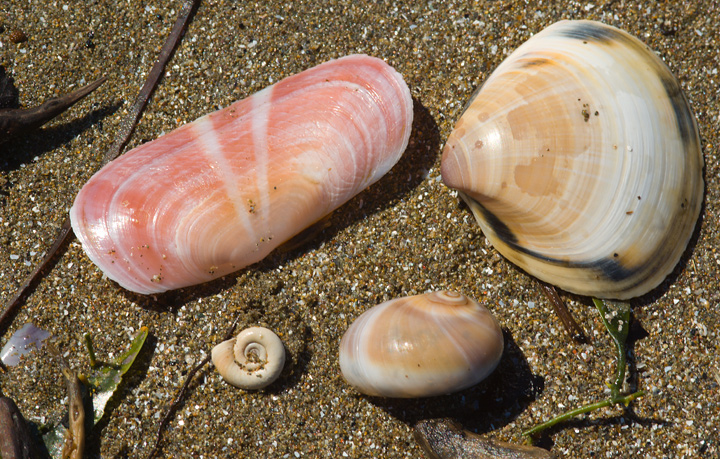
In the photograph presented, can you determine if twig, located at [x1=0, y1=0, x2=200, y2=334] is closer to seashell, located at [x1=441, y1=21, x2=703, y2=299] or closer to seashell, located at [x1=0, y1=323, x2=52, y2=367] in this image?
seashell, located at [x1=0, y1=323, x2=52, y2=367]

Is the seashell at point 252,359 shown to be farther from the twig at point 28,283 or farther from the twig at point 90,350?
the twig at point 28,283

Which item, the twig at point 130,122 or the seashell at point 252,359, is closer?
the seashell at point 252,359

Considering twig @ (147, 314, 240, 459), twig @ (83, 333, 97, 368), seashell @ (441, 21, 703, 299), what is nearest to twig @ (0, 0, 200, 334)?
twig @ (83, 333, 97, 368)

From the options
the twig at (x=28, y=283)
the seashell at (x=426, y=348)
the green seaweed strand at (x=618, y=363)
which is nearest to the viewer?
the seashell at (x=426, y=348)

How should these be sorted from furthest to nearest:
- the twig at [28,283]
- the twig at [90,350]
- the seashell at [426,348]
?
the twig at [28,283], the twig at [90,350], the seashell at [426,348]

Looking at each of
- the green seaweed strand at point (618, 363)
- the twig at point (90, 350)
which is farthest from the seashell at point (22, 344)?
the green seaweed strand at point (618, 363)

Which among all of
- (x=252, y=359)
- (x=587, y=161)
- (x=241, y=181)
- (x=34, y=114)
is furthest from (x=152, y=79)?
(x=587, y=161)

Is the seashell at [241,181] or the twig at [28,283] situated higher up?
the seashell at [241,181]

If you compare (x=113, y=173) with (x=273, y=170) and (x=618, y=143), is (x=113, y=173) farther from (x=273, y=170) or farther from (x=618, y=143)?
(x=618, y=143)
